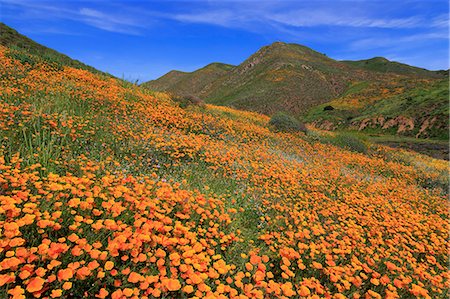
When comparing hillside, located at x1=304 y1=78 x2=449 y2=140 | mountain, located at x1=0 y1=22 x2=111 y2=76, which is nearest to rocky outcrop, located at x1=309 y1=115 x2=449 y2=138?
hillside, located at x1=304 y1=78 x2=449 y2=140

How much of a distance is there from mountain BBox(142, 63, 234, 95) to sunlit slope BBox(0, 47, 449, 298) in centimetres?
10879

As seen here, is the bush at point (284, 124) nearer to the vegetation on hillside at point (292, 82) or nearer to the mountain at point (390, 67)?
the vegetation on hillside at point (292, 82)

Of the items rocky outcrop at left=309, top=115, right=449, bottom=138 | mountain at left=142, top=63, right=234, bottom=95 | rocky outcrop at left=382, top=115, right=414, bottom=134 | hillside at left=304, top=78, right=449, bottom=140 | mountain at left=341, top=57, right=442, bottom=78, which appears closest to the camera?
rocky outcrop at left=309, top=115, right=449, bottom=138

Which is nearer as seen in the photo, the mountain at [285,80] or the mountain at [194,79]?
the mountain at [285,80]

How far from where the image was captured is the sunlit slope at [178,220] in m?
2.74

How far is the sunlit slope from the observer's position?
2740 mm

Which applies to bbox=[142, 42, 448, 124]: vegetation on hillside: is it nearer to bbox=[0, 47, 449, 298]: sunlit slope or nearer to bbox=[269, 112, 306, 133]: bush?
bbox=[269, 112, 306, 133]: bush

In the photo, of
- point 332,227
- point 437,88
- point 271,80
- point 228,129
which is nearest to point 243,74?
point 271,80

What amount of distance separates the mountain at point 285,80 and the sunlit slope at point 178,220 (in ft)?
166

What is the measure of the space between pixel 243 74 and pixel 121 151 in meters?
107

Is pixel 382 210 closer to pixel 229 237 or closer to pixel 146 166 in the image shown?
pixel 229 237

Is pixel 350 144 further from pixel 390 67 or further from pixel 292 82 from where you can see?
pixel 390 67

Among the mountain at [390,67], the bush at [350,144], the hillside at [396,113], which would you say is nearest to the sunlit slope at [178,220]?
the bush at [350,144]

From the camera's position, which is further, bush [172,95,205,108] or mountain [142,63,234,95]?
mountain [142,63,234,95]
